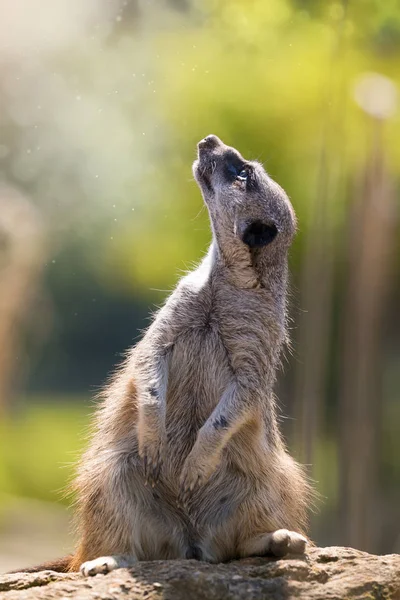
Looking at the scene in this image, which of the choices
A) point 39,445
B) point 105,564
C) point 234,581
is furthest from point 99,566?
point 39,445

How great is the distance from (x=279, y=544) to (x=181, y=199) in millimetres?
4037

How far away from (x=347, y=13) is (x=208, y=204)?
4239 millimetres

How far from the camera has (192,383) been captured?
3.26 meters

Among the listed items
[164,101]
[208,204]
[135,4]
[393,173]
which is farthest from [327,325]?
[208,204]

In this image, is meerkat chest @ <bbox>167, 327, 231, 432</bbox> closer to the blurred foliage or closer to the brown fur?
the brown fur

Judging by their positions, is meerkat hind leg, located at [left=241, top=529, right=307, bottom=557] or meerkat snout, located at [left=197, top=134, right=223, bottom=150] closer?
meerkat hind leg, located at [left=241, top=529, right=307, bottom=557]

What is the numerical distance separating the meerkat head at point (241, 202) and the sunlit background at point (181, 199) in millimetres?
2950

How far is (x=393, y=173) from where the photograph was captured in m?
7.36

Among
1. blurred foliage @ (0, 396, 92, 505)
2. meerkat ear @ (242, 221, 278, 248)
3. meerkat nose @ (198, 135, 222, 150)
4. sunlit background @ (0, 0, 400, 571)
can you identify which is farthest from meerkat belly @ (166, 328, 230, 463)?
blurred foliage @ (0, 396, 92, 505)

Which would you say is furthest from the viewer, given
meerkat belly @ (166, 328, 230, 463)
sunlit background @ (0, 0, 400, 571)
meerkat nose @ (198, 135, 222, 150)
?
sunlit background @ (0, 0, 400, 571)

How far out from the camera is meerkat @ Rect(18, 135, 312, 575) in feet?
10.1

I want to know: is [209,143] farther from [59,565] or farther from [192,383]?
[59,565]

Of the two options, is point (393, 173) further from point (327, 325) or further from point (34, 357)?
point (34, 357)

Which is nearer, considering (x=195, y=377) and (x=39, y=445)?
(x=195, y=377)
